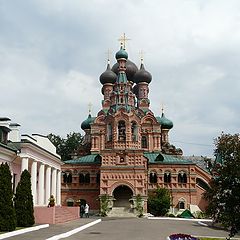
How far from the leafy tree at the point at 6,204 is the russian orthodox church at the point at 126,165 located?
1061 inches

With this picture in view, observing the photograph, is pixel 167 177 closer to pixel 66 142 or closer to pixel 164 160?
pixel 164 160

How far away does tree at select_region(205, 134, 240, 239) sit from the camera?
1215cm

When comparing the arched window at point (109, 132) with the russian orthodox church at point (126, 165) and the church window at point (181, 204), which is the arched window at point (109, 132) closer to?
the russian orthodox church at point (126, 165)

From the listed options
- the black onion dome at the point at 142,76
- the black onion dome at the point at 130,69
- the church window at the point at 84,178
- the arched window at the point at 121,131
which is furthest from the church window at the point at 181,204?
the black onion dome at the point at 130,69

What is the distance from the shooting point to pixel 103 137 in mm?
59125

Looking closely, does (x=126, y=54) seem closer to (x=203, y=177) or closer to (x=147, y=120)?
(x=147, y=120)

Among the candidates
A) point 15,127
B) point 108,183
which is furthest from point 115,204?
point 15,127

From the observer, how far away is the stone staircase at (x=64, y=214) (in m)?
29.8

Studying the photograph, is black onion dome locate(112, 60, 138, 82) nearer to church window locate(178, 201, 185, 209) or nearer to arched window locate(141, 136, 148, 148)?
arched window locate(141, 136, 148, 148)

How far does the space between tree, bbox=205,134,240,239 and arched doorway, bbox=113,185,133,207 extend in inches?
1520

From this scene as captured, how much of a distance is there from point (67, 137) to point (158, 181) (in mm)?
35534

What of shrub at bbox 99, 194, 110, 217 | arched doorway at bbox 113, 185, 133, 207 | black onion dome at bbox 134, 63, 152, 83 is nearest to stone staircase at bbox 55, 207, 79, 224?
shrub at bbox 99, 194, 110, 217

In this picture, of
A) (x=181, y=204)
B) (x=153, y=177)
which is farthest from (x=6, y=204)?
(x=181, y=204)

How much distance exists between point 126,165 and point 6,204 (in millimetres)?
28267
